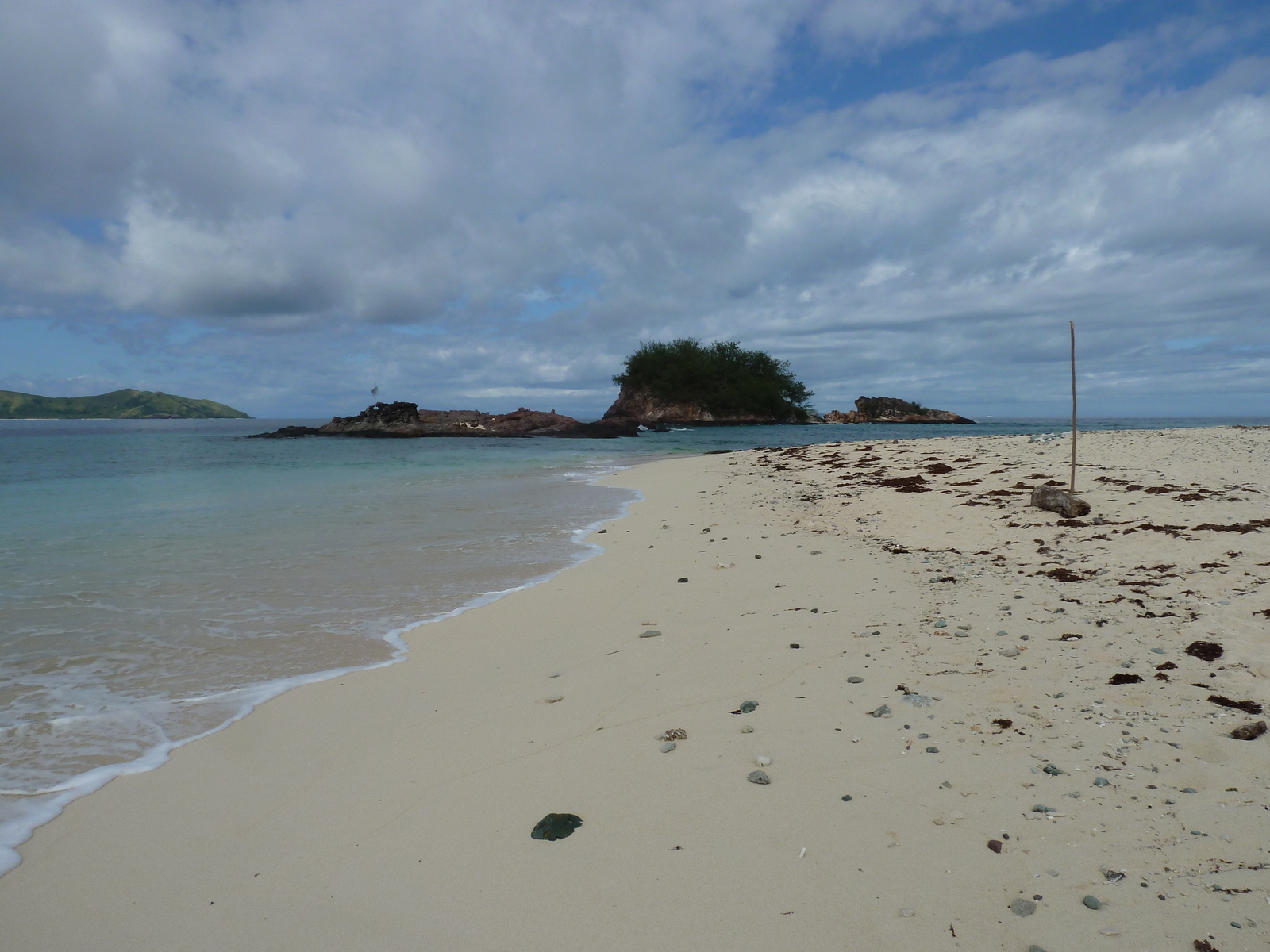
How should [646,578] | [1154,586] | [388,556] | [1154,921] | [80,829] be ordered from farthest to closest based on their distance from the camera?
[388,556] → [646,578] → [1154,586] → [80,829] → [1154,921]

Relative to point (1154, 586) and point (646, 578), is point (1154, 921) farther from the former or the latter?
point (646, 578)

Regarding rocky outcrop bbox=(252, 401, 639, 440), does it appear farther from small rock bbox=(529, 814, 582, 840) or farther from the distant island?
small rock bbox=(529, 814, 582, 840)

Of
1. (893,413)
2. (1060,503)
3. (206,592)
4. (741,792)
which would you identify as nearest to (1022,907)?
(741,792)

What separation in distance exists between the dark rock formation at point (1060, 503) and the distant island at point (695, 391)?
68.5 m

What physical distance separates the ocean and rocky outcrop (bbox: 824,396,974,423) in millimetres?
79033

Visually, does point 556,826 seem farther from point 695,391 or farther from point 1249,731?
point 695,391

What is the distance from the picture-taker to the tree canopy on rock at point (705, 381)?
77.4 metres

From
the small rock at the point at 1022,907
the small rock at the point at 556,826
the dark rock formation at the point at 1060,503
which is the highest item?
the dark rock formation at the point at 1060,503

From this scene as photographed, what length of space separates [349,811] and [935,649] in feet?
11.2

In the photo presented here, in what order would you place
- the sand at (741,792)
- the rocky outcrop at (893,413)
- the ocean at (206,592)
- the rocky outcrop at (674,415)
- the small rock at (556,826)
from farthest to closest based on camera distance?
the rocky outcrop at (893,413) → the rocky outcrop at (674,415) → the ocean at (206,592) → the small rock at (556,826) → the sand at (741,792)

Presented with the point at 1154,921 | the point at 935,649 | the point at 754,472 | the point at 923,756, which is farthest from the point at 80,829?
the point at 754,472

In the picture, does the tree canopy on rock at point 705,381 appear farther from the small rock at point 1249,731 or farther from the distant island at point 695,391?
the small rock at point 1249,731

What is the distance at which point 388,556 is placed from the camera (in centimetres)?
821

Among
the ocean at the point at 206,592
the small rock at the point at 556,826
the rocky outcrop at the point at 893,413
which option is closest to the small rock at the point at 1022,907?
the small rock at the point at 556,826
